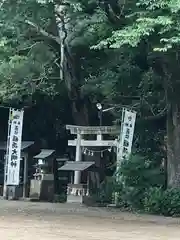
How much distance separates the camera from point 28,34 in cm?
1675

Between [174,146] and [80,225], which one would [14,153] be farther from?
[80,225]

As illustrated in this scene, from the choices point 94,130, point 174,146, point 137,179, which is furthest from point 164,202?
point 94,130

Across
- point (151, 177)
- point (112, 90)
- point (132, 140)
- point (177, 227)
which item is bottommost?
Answer: point (177, 227)

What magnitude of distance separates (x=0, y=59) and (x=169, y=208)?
7.46m

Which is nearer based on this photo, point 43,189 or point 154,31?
point 154,31

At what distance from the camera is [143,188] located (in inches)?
654

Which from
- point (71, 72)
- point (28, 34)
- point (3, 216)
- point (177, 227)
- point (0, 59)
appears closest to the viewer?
point (177, 227)

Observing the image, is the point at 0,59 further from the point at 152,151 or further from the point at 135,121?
the point at 152,151

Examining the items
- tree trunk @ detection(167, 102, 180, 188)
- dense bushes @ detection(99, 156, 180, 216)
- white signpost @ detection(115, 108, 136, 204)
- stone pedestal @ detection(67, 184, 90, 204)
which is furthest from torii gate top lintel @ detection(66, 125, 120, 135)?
tree trunk @ detection(167, 102, 180, 188)

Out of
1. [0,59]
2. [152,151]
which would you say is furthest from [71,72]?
[152,151]

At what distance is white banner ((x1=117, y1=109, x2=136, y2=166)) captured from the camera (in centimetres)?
1772

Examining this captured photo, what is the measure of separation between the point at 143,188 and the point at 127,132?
2118 millimetres

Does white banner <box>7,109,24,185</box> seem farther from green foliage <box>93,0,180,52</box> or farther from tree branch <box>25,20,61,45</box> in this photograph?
green foliage <box>93,0,180,52</box>

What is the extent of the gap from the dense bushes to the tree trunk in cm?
47
